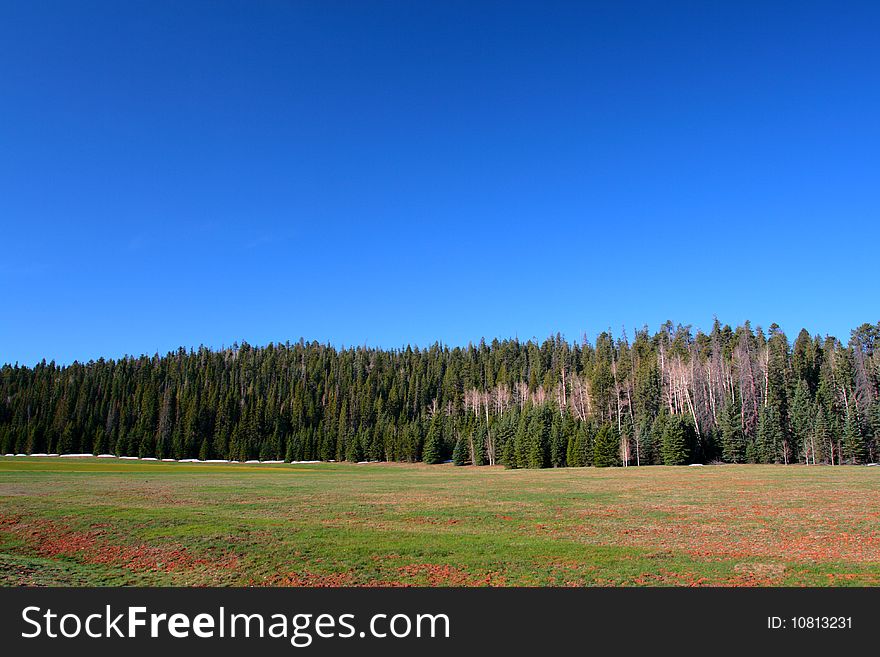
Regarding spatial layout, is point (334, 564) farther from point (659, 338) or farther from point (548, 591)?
point (659, 338)

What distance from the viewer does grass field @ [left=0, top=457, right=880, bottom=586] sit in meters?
14.9

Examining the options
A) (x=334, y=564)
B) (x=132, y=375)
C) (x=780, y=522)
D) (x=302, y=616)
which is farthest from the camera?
(x=132, y=375)

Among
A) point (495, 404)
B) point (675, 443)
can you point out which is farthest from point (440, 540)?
point (495, 404)

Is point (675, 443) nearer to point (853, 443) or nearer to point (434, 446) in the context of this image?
point (853, 443)

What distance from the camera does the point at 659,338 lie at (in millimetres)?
148375

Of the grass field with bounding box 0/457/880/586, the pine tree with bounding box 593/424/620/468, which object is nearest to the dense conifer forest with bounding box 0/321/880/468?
the pine tree with bounding box 593/424/620/468

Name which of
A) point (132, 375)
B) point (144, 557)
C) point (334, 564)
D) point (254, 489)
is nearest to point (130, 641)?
point (334, 564)

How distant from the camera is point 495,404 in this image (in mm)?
140000

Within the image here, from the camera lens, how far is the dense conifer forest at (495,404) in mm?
83938

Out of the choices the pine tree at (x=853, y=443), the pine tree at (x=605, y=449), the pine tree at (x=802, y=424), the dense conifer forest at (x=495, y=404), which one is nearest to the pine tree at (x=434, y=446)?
the dense conifer forest at (x=495, y=404)

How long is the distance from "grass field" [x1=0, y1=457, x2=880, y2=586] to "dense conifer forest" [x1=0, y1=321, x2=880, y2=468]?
54.2 meters

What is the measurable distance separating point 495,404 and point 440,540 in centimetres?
12185

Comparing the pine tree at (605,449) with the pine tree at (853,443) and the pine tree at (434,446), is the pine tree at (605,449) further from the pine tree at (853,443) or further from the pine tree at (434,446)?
the pine tree at (434,446)

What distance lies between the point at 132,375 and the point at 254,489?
17520 centimetres
